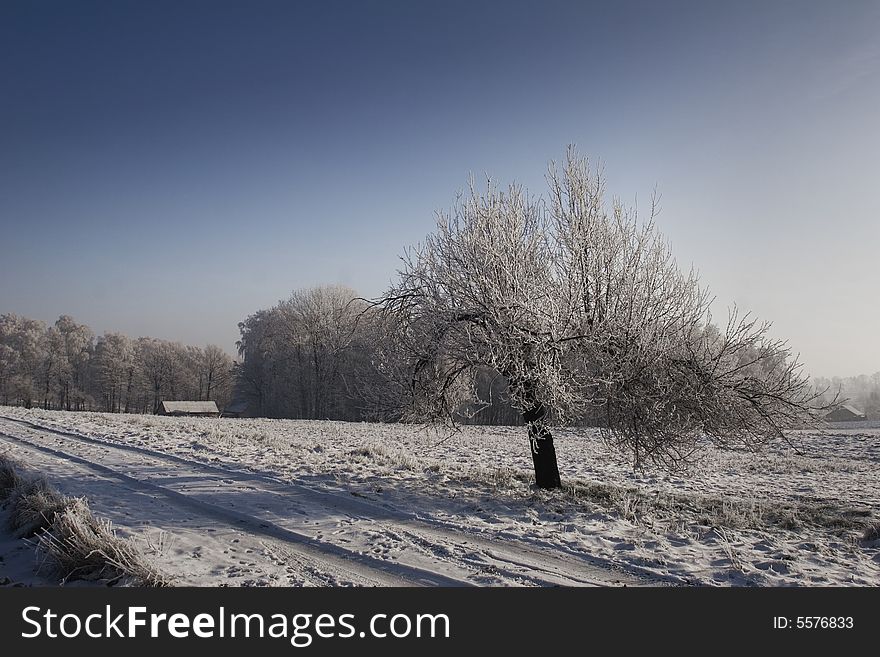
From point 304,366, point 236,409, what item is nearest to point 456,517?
point 304,366

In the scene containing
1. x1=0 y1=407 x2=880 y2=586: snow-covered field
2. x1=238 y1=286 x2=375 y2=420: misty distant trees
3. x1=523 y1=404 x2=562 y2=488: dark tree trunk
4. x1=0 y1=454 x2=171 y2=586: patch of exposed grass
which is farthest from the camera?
x1=238 y1=286 x2=375 y2=420: misty distant trees

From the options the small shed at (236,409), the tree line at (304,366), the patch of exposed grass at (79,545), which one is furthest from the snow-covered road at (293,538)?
the small shed at (236,409)

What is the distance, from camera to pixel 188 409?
57.9m

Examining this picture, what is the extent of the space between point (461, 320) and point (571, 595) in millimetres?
5582

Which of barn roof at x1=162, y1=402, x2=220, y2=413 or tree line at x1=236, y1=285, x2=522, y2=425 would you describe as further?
barn roof at x1=162, y1=402, x2=220, y2=413

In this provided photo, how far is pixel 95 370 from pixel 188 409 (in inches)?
971

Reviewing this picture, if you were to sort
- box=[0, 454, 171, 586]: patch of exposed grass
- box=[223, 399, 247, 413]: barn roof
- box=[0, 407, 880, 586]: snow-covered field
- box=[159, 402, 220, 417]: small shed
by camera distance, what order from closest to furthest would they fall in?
box=[0, 454, 171, 586]: patch of exposed grass, box=[0, 407, 880, 586]: snow-covered field, box=[159, 402, 220, 417]: small shed, box=[223, 399, 247, 413]: barn roof

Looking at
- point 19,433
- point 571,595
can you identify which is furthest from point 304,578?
point 19,433

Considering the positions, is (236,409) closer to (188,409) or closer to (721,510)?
(188,409)

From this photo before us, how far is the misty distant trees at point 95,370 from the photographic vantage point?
70.4m

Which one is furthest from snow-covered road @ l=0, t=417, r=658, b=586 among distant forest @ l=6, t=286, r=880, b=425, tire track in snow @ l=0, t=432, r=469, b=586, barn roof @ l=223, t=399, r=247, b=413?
barn roof @ l=223, t=399, r=247, b=413

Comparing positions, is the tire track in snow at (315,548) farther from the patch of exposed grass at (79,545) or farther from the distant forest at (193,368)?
the distant forest at (193,368)

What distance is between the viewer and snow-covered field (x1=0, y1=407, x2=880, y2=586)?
21.0 ft

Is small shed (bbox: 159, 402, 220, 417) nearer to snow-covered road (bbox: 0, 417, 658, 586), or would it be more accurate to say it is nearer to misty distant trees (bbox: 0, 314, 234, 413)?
misty distant trees (bbox: 0, 314, 234, 413)
